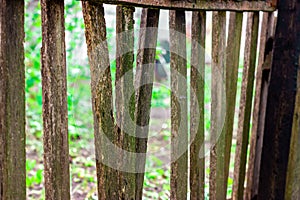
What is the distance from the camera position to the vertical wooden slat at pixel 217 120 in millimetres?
2095

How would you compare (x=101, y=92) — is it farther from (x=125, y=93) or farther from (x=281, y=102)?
(x=281, y=102)

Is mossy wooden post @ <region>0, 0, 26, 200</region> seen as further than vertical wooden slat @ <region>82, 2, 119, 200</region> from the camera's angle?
No

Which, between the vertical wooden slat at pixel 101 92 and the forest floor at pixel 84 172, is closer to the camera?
the vertical wooden slat at pixel 101 92

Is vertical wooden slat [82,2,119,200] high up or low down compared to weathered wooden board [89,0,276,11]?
down

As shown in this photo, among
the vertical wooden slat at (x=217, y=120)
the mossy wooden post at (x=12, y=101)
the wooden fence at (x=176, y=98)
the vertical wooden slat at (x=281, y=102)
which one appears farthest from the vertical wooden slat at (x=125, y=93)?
the vertical wooden slat at (x=281, y=102)

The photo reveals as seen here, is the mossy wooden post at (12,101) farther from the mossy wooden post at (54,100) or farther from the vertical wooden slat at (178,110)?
the vertical wooden slat at (178,110)

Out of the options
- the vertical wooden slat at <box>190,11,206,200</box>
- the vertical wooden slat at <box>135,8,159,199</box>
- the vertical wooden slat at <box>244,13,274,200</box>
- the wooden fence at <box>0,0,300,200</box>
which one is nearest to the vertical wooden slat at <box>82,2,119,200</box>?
the wooden fence at <box>0,0,300,200</box>

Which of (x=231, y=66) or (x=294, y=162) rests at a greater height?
(x=231, y=66)

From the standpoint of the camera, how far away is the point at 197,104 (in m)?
2.00

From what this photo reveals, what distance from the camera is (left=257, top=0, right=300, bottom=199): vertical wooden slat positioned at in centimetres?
220

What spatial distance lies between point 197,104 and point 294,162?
701 mm

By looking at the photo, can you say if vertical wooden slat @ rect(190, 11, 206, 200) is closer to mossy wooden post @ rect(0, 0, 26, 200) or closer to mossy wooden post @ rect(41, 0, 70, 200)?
mossy wooden post @ rect(41, 0, 70, 200)

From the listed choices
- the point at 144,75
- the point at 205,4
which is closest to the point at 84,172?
the point at 144,75

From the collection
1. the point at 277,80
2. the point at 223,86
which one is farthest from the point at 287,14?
the point at 223,86
